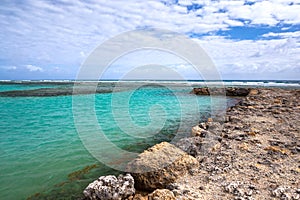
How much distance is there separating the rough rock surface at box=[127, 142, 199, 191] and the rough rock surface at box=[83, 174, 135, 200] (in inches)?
20.4

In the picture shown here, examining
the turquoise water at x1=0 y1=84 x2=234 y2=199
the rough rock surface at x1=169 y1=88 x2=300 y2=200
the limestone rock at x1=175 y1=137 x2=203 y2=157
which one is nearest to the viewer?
the rough rock surface at x1=169 y1=88 x2=300 y2=200

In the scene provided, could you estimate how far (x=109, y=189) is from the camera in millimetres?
4570

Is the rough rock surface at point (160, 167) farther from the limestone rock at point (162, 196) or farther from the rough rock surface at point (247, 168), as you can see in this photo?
the limestone rock at point (162, 196)

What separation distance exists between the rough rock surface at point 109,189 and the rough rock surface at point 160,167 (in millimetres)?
519

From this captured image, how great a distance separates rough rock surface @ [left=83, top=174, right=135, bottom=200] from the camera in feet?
14.9

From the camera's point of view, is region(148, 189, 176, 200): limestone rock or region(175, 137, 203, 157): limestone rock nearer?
region(148, 189, 176, 200): limestone rock

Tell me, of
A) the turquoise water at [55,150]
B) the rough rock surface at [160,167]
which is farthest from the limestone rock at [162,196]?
the turquoise water at [55,150]

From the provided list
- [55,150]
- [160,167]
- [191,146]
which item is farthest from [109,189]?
[55,150]

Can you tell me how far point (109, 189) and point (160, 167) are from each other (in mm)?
1422

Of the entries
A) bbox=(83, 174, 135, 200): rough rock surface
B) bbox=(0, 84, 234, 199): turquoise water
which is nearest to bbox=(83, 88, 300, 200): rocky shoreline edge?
bbox=(83, 174, 135, 200): rough rock surface

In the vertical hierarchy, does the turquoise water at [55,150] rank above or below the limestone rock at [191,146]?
below

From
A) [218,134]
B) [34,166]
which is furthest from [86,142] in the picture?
[218,134]

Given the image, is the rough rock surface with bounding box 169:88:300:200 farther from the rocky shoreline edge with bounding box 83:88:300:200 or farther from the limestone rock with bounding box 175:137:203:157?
the limestone rock with bounding box 175:137:203:157

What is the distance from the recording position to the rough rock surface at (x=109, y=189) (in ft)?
14.9
